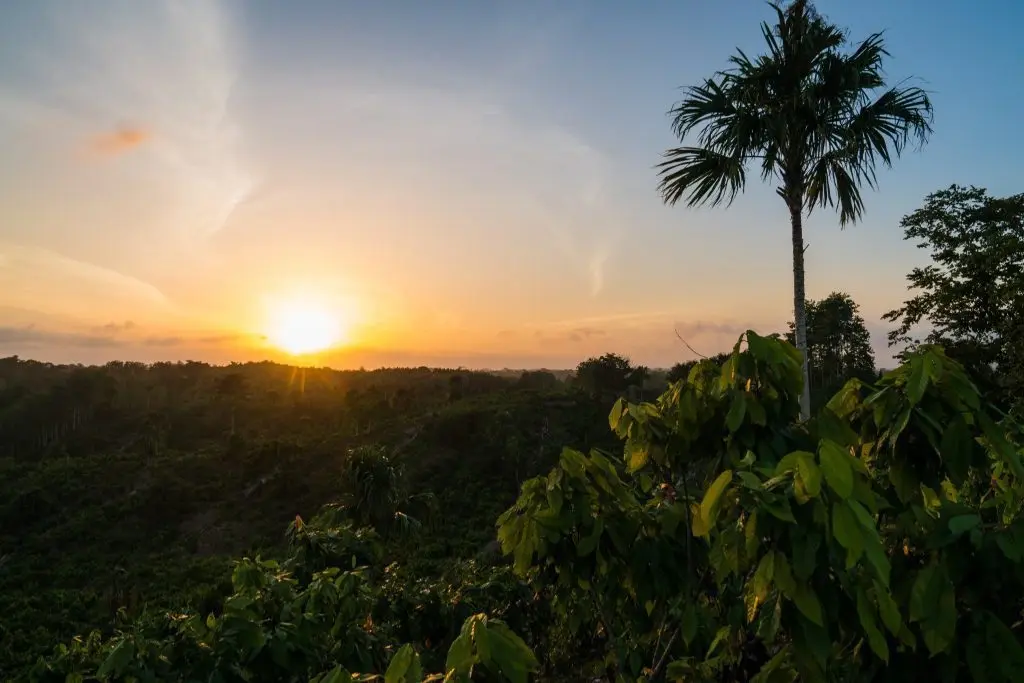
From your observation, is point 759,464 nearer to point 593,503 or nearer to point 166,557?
point 593,503

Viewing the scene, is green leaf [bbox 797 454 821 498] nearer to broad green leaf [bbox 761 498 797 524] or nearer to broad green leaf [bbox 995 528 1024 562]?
broad green leaf [bbox 761 498 797 524]

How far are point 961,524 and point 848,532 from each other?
1.55ft

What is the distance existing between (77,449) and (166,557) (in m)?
27.6

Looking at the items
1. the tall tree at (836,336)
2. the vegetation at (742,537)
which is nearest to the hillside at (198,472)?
the vegetation at (742,537)

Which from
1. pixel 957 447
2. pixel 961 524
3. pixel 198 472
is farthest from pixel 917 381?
pixel 198 472

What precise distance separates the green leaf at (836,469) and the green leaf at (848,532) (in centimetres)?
3

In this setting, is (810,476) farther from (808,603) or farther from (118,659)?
(118,659)

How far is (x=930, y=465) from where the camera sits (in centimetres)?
165

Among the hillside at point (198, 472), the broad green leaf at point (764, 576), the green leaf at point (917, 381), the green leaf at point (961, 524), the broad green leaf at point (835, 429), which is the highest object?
the green leaf at point (917, 381)

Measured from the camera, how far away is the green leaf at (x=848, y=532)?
1.12m

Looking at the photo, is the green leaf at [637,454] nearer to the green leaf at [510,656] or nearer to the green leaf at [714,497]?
the green leaf at [714,497]

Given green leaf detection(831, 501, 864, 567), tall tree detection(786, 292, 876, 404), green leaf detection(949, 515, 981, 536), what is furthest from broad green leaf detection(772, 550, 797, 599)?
tall tree detection(786, 292, 876, 404)

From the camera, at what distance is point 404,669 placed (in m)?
1.32

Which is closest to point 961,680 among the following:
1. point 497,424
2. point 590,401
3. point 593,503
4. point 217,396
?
point 593,503
